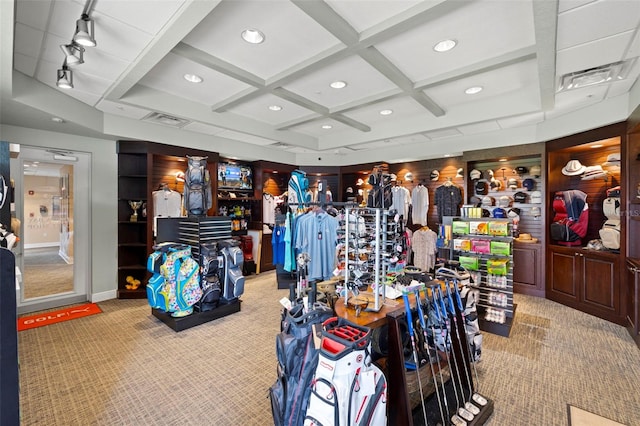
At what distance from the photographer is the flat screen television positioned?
6.61 meters

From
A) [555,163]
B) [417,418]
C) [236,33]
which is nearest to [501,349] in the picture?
[417,418]

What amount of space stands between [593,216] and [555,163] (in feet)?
3.49

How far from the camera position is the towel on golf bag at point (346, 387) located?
140cm

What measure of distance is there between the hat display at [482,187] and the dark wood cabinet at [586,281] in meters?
1.58

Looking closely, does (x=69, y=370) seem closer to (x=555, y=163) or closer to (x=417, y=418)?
(x=417, y=418)

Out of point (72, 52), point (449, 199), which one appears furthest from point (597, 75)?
point (72, 52)

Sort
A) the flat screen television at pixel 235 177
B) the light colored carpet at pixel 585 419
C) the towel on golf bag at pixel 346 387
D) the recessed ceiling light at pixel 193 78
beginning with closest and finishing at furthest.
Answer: the towel on golf bag at pixel 346 387 → the light colored carpet at pixel 585 419 → the recessed ceiling light at pixel 193 78 → the flat screen television at pixel 235 177

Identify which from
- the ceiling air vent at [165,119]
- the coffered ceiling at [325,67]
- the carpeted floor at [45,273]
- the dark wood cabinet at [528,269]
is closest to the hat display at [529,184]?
the coffered ceiling at [325,67]

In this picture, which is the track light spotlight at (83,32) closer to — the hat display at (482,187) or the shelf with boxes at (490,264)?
the shelf with boxes at (490,264)

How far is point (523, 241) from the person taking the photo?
5324mm

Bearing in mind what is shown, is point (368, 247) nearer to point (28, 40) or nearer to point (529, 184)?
point (28, 40)

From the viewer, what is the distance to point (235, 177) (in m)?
6.86

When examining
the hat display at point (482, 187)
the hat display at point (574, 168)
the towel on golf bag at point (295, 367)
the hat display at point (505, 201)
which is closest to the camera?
the towel on golf bag at point (295, 367)

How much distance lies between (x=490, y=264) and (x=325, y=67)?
3252 millimetres
